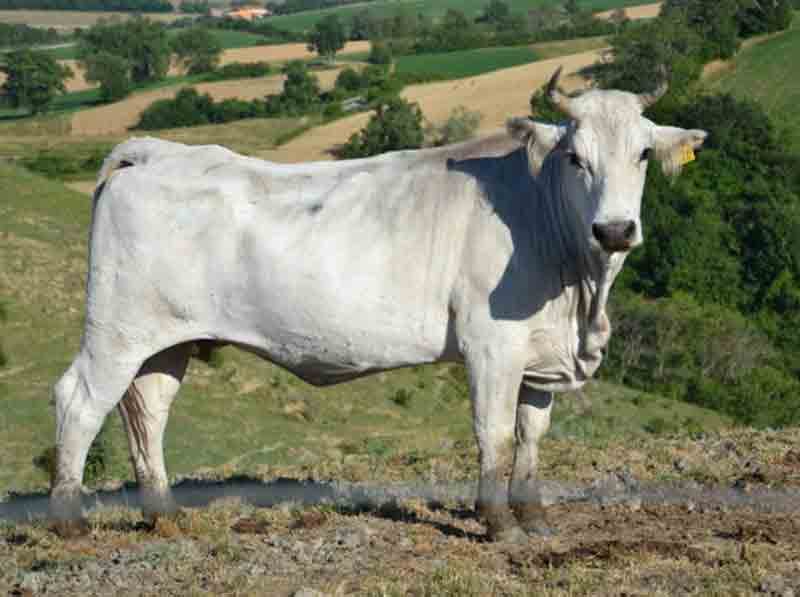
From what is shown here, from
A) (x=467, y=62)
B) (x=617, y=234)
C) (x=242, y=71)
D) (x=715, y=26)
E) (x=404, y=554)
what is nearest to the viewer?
(x=617, y=234)

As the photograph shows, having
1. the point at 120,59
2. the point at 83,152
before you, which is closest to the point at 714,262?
the point at 83,152

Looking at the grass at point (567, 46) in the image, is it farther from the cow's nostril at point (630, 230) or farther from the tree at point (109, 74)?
the cow's nostril at point (630, 230)

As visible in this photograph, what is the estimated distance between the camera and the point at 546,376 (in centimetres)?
983

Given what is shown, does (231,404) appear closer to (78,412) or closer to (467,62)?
(78,412)

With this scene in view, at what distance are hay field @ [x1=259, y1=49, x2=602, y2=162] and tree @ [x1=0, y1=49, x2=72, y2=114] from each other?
115 feet

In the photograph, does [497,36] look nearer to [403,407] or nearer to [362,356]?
[403,407]

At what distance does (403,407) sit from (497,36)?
123m

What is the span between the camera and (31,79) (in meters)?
127

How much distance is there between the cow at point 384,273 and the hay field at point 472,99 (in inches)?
3082

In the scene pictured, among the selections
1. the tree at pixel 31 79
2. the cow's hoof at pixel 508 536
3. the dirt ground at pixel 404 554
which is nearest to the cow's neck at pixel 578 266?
the cow's hoof at pixel 508 536

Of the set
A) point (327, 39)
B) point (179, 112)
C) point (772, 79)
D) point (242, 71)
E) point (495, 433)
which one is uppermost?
point (495, 433)

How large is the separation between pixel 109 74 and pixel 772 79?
60.2 meters

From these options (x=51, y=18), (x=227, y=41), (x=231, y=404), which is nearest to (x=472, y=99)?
(x=227, y=41)

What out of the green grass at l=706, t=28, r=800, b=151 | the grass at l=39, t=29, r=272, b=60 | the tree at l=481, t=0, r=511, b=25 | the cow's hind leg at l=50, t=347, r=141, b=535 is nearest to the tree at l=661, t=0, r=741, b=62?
the green grass at l=706, t=28, r=800, b=151
